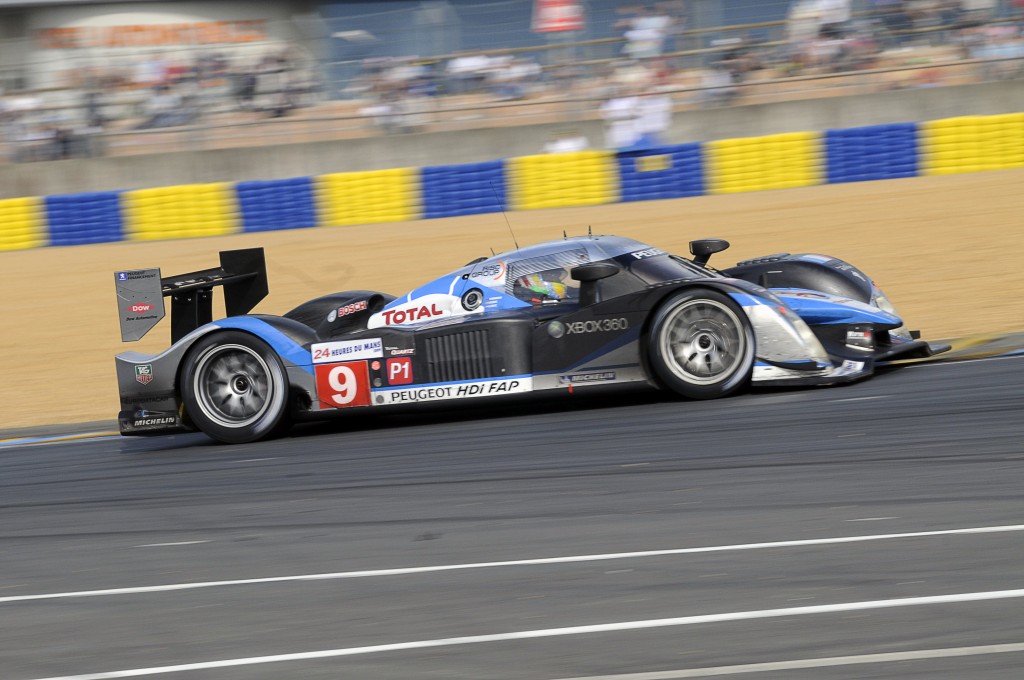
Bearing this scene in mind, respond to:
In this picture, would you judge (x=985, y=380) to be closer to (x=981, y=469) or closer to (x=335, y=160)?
(x=981, y=469)

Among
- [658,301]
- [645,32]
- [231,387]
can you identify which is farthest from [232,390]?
[645,32]

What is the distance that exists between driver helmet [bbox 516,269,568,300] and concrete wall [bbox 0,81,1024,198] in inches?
554

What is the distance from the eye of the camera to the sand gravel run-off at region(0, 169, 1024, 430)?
1037cm

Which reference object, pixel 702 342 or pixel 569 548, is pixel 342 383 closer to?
pixel 702 342

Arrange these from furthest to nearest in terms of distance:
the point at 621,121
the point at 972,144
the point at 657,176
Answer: the point at 621,121 → the point at 657,176 → the point at 972,144

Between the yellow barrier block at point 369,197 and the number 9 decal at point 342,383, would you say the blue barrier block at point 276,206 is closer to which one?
the yellow barrier block at point 369,197

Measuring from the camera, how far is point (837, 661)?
3.43 metres

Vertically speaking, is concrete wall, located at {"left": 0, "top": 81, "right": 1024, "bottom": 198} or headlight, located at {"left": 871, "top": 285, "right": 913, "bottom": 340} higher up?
concrete wall, located at {"left": 0, "top": 81, "right": 1024, "bottom": 198}

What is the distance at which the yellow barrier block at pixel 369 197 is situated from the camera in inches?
733

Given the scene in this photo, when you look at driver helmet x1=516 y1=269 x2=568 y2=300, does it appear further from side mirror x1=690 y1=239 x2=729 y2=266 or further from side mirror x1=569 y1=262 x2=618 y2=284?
side mirror x1=690 y1=239 x2=729 y2=266

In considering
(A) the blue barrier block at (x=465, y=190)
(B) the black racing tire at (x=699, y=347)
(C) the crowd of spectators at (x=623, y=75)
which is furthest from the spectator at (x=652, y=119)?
(B) the black racing tire at (x=699, y=347)

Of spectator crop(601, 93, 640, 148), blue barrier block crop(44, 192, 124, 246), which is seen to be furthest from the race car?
spectator crop(601, 93, 640, 148)

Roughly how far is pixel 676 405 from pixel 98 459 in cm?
378

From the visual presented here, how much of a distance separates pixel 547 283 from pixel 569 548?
3.05 m
